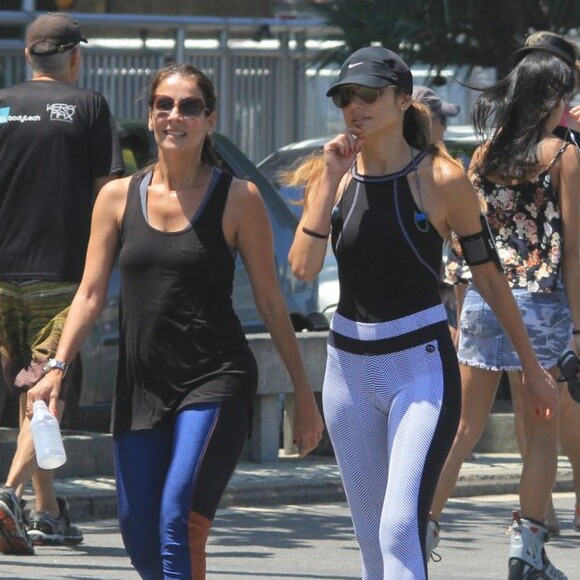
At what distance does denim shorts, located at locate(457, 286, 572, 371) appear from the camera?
6688mm

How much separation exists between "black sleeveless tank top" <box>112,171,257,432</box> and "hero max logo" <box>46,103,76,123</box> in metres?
2.28

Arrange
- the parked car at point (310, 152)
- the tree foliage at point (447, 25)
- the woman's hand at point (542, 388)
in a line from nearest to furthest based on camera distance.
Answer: the woman's hand at point (542, 388)
the parked car at point (310, 152)
the tree foliage at point (447, 25)

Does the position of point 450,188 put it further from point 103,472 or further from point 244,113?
point 244,113

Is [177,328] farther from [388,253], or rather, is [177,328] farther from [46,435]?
[388,253]

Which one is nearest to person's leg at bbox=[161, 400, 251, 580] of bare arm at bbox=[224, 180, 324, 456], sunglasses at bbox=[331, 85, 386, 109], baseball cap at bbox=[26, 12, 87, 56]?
bare arm at bbox=[224, 180, 324, 456]

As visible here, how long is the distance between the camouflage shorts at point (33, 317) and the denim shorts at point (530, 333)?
1.67 m

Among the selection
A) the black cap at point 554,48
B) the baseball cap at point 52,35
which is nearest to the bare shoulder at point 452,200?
the black cap at point 554,48

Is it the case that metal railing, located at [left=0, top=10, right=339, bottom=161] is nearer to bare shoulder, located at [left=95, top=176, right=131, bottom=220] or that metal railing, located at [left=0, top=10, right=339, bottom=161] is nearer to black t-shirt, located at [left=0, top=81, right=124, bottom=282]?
black t-shirt, located at [left=0, top=81, right=124, bottom=282]

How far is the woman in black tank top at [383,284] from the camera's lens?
513 cm

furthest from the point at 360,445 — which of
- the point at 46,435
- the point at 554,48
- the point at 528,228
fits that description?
the point at 554,48

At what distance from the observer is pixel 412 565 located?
499cm

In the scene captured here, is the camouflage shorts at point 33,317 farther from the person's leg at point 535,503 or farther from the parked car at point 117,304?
the person's leg at point 535,503

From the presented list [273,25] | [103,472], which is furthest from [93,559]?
[273,25]

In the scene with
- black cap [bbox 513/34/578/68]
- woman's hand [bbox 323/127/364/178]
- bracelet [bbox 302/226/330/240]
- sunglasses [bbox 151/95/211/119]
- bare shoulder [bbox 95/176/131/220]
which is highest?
black cap [bbox 513/34/578/68]
